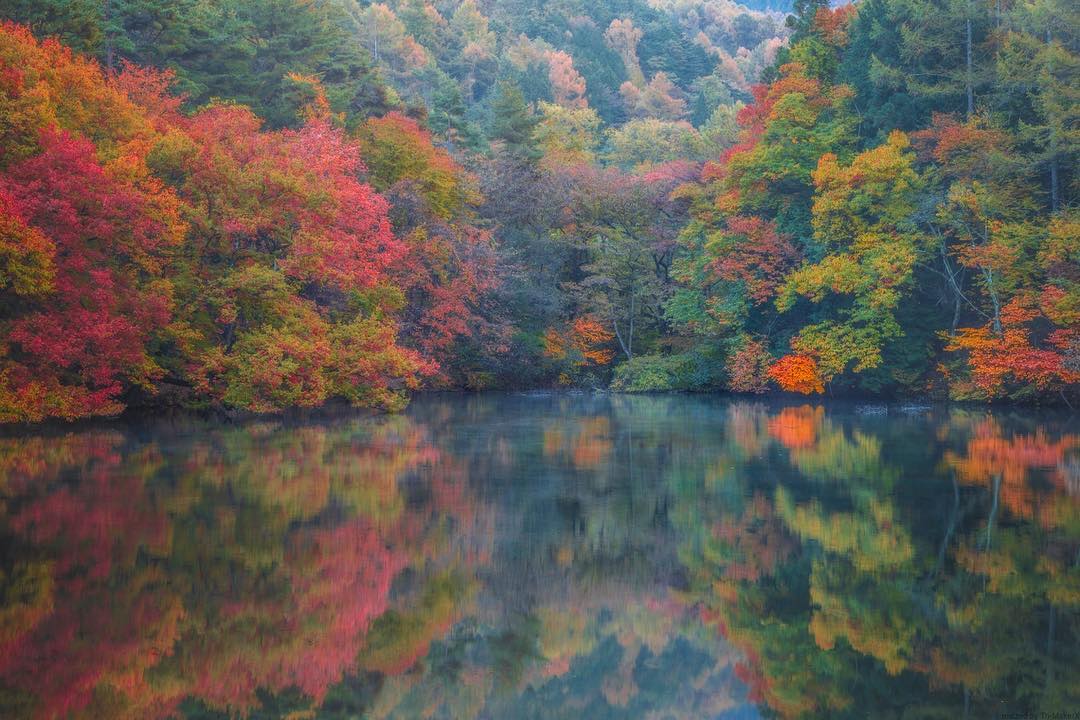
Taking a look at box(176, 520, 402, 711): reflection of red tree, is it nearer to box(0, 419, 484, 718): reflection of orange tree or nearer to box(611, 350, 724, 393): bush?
box(0, 419, 484, 718): reflection of orange tree

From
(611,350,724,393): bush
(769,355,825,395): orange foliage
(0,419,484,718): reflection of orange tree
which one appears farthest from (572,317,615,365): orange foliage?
(0,419,484,718): reflection of orange tree

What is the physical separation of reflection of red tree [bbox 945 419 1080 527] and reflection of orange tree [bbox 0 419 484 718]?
26.3ft

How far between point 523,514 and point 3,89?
16.3 metres

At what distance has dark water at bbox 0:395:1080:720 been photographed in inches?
297

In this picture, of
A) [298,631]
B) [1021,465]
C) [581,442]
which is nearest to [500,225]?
[581,442]

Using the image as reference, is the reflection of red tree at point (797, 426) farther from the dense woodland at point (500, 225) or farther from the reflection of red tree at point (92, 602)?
the reflection of red tree at point (92, 602)

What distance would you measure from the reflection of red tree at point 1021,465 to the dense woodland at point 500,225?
905cm

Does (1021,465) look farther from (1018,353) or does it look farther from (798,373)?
(798,373)

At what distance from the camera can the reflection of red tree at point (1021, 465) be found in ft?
47.2

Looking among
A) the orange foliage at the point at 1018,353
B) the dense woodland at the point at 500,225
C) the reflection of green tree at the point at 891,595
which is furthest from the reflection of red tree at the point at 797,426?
the reflection of green tree at the point at 891,595

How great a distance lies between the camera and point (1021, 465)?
60.7 feet

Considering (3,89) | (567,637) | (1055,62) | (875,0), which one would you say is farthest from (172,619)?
(875,0)

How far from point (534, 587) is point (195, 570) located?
351cm

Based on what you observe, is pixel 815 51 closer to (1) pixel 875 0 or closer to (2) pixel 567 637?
(1) pixel 875 0
